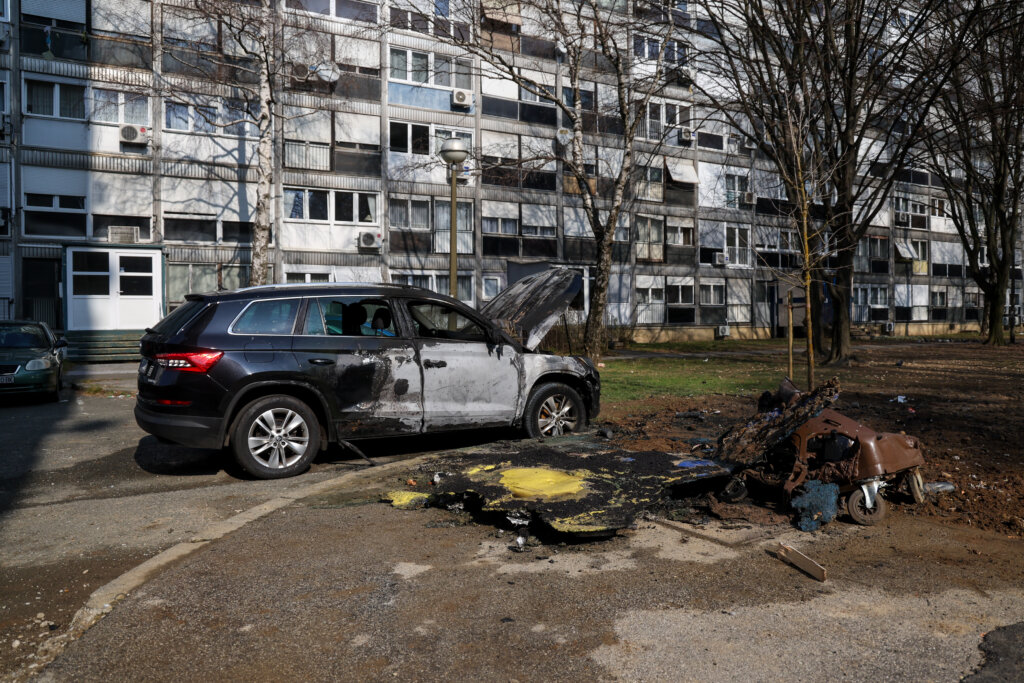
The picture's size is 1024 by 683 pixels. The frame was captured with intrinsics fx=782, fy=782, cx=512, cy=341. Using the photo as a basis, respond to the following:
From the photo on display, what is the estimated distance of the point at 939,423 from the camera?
29.7ft

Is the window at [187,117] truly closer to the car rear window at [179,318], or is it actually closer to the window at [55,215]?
the window at [55,215]

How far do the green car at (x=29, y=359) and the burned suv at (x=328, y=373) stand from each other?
7.47 metres

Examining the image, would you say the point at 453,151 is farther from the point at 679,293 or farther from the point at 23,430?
the point at 679,293

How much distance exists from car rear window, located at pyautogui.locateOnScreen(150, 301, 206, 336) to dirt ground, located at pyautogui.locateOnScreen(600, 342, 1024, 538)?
4287 millimetres

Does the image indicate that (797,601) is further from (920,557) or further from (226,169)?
(226,169)

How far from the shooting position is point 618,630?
3.63 metres

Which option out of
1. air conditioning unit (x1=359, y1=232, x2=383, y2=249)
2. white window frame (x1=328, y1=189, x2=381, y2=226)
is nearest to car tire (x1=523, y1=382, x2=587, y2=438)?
air conditioning unit (x1=359, y1=232, x2=383, y2=249)

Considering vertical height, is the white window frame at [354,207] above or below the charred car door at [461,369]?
above

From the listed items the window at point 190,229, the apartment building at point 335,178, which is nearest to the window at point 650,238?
the apartment building at point 335,178

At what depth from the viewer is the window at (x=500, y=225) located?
32781 mm

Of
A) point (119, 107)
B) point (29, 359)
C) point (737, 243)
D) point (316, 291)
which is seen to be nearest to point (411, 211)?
point (119, 107)

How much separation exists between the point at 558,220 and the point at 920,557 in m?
30.3

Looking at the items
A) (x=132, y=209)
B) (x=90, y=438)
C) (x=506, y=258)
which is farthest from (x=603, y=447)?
(x=506, y=258)

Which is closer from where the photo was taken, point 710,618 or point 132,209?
point 710,618
